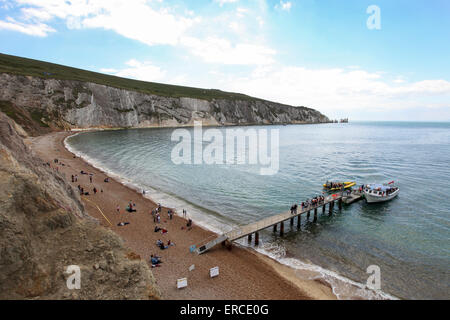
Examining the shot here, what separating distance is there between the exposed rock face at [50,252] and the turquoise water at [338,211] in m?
14.4

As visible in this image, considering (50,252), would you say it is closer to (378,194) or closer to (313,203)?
(313,203)

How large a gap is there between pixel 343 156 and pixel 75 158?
77.3 meters

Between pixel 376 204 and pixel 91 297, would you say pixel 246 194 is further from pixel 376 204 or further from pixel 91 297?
pixel 91 297

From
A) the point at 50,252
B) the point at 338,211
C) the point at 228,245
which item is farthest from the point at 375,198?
the point at 50,252

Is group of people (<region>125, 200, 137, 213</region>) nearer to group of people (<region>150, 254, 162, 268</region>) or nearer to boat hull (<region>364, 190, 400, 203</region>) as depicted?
group of people (<region>150, 254, 162, 268</region>)

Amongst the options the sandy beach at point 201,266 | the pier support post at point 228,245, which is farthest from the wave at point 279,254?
the pier support post at point 228,245

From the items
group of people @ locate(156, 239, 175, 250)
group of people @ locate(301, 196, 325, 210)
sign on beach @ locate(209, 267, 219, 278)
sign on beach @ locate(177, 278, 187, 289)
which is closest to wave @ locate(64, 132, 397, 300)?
group of people @ locate(156, 239, 175, 250)

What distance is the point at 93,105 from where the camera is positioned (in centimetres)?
13188

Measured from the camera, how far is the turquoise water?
20688mm

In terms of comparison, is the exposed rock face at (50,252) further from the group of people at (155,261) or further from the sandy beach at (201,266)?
the group of people at (155,261)

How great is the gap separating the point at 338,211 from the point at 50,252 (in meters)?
34.5

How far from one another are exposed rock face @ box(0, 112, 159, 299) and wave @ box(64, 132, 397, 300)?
43.3ft

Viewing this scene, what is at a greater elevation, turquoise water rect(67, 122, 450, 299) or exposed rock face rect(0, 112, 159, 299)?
exposed rock face rect(0, 112, 159, 299)
